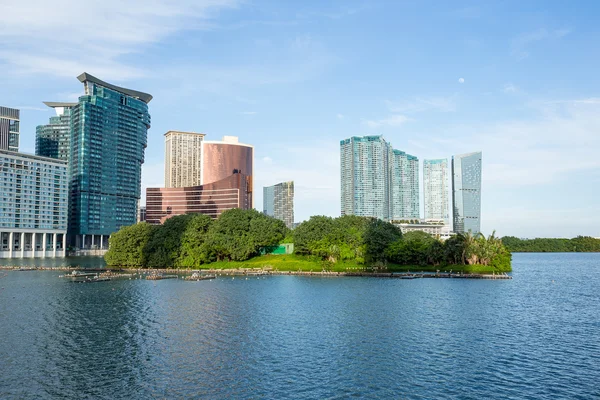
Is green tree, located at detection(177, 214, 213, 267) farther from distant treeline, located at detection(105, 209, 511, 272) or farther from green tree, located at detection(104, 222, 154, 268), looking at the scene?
green tree, located at detection(104, 222, 154, 268)

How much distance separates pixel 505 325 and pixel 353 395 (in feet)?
126

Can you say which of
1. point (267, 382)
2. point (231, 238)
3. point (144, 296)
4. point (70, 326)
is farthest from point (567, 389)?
point (231, 238)

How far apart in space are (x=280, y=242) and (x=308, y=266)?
1026 inches

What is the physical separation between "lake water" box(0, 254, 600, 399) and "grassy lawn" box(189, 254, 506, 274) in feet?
147

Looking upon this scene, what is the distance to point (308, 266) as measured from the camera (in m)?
160

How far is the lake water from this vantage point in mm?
44281

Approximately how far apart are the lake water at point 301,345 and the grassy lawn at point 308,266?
147 ft

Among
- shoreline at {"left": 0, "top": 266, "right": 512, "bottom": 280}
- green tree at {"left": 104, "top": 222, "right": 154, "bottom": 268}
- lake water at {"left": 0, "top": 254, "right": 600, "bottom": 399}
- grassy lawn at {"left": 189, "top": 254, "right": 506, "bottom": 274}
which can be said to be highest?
green tree at {"left": 104, "top": 222, "right": 154, "bottom": 268}

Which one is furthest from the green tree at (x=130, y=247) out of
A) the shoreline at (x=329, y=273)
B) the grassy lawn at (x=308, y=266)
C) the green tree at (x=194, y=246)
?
the grassy lawn at (x=308, y=266)

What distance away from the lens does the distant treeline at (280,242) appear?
157 meters

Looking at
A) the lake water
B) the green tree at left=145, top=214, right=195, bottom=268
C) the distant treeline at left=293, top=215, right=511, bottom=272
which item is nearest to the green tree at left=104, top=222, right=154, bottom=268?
the green tree at left=145, top=214, right=195, bottom=268

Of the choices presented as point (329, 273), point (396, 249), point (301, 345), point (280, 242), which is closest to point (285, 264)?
point (280, 242)

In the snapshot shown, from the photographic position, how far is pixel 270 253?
598 ft

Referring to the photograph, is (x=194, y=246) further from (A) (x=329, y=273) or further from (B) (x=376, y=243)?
(B) (x=376, y=243)
